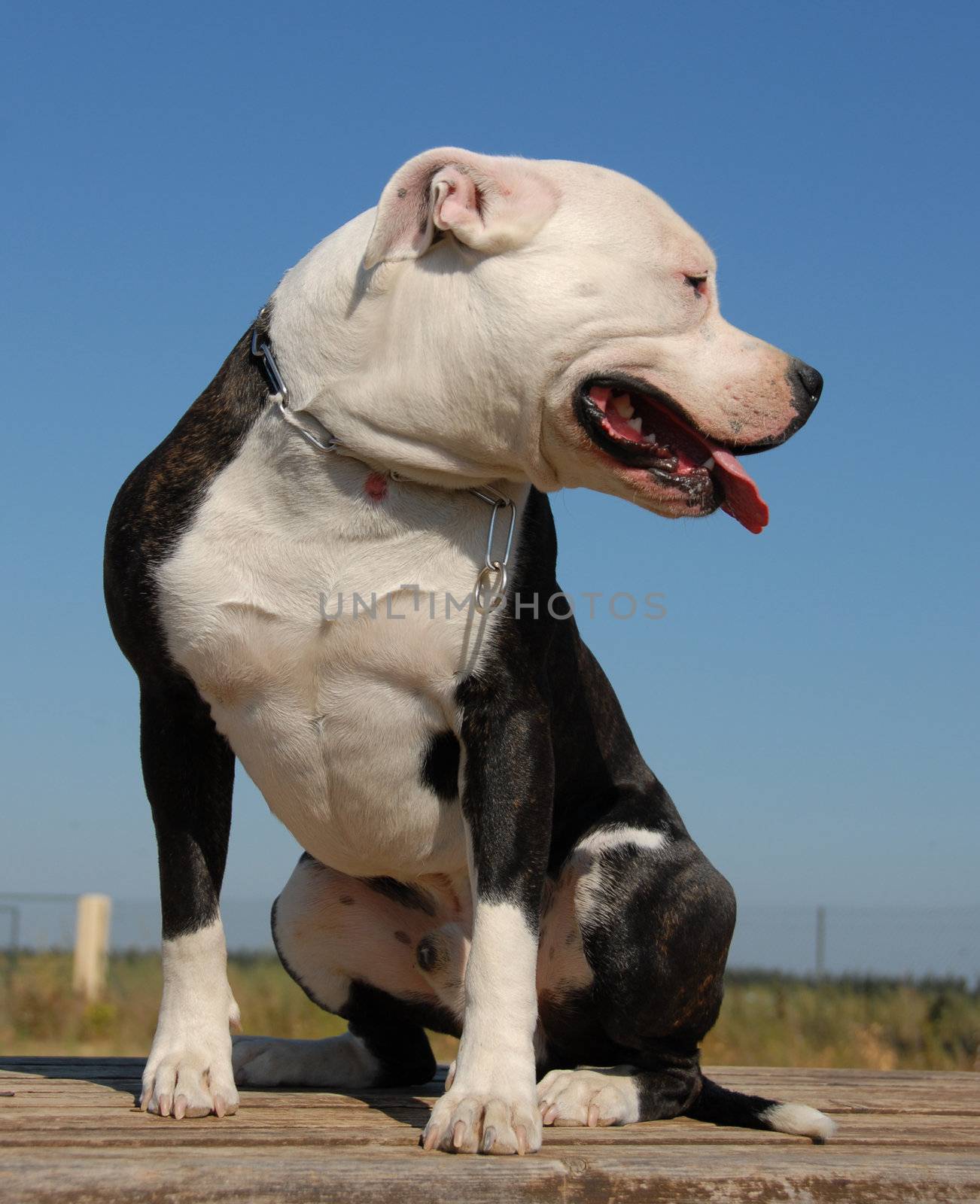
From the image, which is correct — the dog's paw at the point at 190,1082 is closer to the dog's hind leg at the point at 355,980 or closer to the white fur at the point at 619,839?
the dog's hind leg at the point at 355,980

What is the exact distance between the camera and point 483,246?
9.34ft

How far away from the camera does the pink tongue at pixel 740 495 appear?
3.01 meters

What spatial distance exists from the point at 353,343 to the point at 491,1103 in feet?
5.24

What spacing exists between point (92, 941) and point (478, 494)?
11238mm

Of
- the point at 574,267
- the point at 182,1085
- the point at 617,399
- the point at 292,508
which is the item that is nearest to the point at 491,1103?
the point at 182,1085

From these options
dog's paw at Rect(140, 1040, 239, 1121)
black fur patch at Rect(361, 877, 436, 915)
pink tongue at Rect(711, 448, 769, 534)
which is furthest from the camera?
black fur patch at Rect(361, 877, 436, 915)

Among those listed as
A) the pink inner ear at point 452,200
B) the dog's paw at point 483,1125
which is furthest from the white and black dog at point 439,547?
the dog's paw at point 483,1125

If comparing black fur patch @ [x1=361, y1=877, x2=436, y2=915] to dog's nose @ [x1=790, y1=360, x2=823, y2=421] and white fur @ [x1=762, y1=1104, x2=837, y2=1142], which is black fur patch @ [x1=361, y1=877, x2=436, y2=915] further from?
dog's nose @ [x1=790, y1=360, x2=823, y2=421]

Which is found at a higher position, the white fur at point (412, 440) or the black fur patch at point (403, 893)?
the white fur at point (412, 440)

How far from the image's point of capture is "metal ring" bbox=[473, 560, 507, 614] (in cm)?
294

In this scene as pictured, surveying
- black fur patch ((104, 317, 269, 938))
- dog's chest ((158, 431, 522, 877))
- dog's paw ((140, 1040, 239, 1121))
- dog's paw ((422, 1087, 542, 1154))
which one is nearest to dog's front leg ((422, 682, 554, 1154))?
dog's paw ((422, 1087, 542, 1154))

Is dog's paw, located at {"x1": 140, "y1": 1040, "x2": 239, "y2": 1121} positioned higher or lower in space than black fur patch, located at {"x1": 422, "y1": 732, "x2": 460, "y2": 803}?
lower

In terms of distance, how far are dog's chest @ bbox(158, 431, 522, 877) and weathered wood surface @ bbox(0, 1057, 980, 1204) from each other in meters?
0.78

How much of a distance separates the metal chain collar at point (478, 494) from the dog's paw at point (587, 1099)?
1094 millimetres
